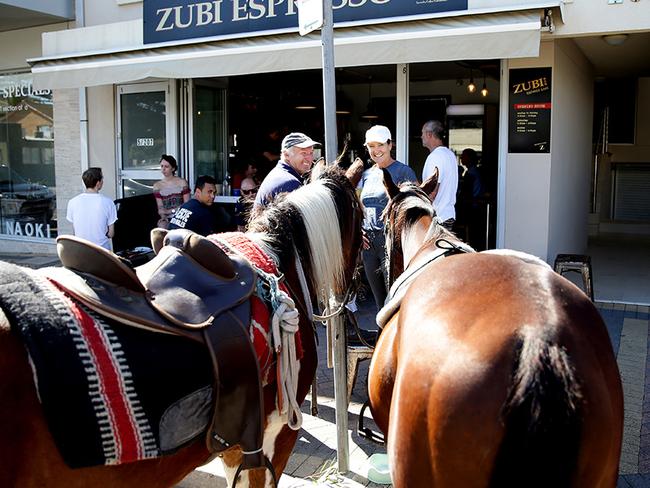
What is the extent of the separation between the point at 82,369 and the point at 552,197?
22.3 feet

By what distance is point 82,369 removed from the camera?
2.14 metres

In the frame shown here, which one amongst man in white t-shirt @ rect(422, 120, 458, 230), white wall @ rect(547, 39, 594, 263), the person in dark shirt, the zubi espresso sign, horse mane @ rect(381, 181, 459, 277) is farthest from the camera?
white wall @ rect(547, 39, 594, 263)

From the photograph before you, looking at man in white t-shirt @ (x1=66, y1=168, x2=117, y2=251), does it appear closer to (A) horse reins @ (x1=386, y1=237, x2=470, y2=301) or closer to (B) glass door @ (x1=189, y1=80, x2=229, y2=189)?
(B) glass door @ (x1=189, y1=80, x2=229, y2=189)

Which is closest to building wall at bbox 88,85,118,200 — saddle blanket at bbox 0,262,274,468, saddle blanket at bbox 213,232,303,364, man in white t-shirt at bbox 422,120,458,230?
man in white t-shirt at bbox 422,120,458,230

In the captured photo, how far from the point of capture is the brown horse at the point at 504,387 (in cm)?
179

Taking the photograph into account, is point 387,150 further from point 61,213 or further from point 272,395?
point 61,213

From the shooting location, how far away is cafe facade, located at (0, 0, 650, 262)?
7.06 meters

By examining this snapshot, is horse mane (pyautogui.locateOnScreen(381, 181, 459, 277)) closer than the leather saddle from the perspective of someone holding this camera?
No

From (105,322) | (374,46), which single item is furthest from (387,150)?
(105,322)

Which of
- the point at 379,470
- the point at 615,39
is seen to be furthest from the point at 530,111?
the point at 379,470

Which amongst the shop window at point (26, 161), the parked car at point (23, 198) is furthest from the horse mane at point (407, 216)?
the parked car at point (23, 198)

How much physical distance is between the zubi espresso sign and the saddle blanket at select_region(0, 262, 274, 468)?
573 centimetres

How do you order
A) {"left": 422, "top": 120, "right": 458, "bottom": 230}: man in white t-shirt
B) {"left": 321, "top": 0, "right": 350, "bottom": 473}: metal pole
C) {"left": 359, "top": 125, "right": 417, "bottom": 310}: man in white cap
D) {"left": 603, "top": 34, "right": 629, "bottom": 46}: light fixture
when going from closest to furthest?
{"left": 321, "top": 0, "right": 350, "bottom": 473}: metal pole, {"left": 359, "top": 125, "right": 417, "bottom": 310}: man in white cap, {"left": 422, "top": 120, "right": 458, "bottom": 230}: man in white t-shirt, {"left": 603, "top": 34, "right": 629, "bottom": 46}: light fixture

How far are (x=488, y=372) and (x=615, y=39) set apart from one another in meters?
7.82
